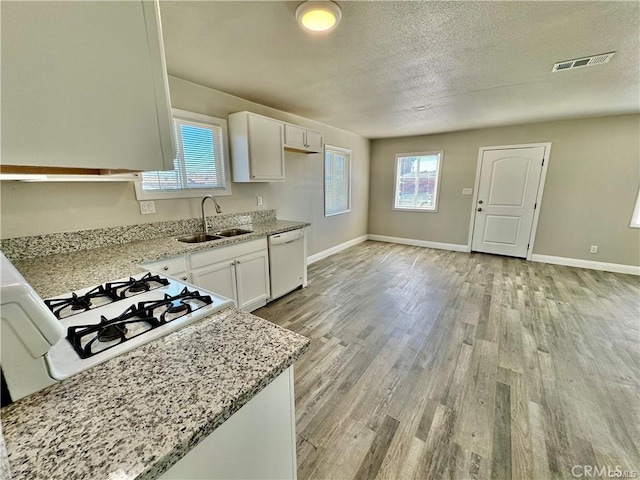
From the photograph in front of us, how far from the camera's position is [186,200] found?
105 inches

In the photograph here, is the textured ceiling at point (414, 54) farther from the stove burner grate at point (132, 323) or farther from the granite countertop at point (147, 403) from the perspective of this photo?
the granite countertop at point (147, 403)

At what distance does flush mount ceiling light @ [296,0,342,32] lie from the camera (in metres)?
1.43

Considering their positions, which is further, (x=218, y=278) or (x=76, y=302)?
(x=218, y=278)

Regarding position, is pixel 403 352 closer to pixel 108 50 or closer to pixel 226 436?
pixel 226 436

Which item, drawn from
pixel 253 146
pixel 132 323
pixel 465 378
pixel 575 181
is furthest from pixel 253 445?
pixel 575 181

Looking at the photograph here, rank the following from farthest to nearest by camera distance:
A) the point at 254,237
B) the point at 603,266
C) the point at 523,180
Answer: the point at 523,180 → the point at 603,266 → the point at 254,237

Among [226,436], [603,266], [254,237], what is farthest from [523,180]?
[226,436]

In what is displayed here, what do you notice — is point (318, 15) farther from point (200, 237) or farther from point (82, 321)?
point (200, 237)

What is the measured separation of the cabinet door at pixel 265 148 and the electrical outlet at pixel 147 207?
1016mm

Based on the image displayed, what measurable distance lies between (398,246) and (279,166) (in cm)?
350

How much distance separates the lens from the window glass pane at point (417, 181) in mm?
5312

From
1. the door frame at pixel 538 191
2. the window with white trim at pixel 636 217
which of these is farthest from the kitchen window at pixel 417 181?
the window with white trim at pixel 636 217

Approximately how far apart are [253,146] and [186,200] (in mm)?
922

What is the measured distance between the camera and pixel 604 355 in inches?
85.2
